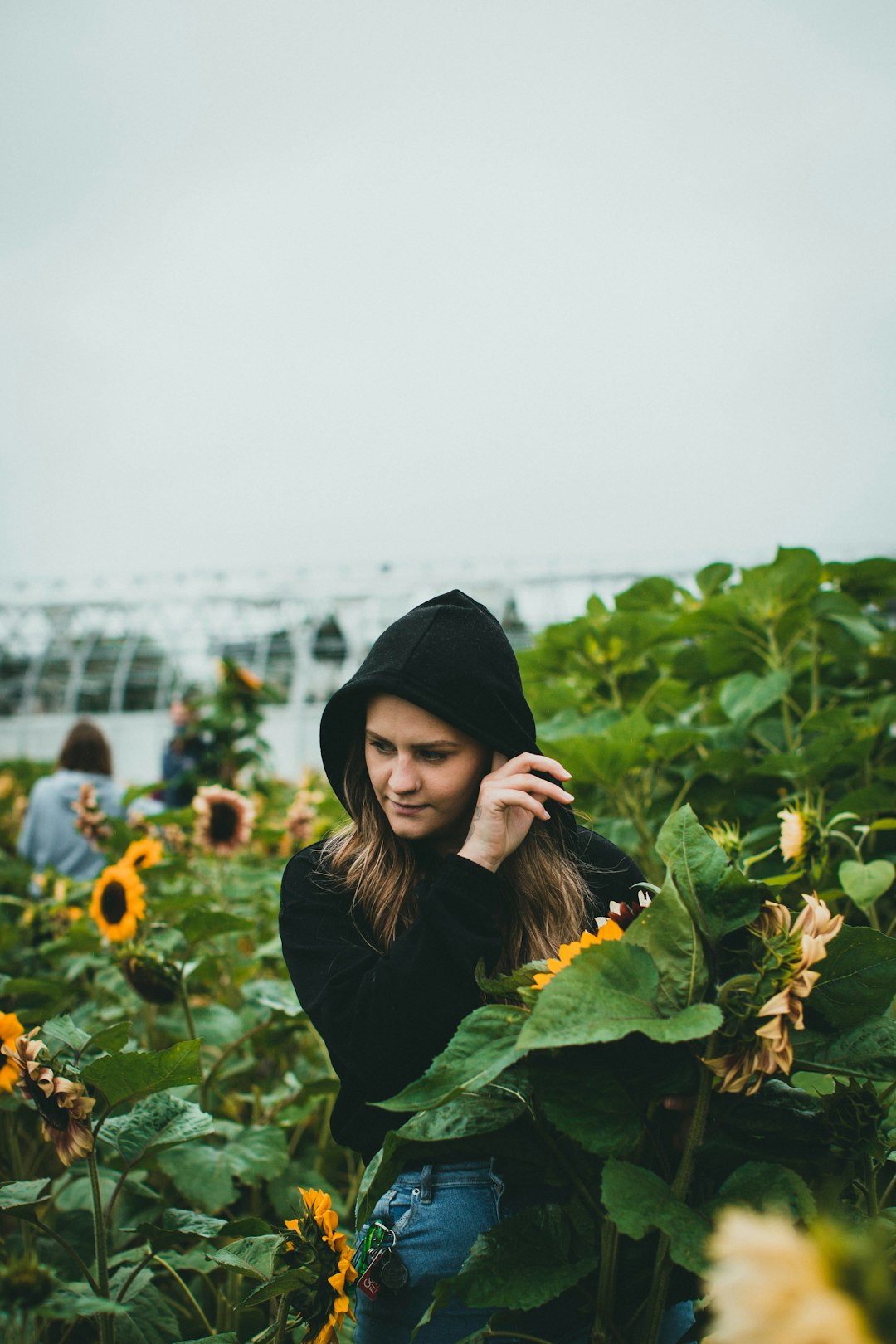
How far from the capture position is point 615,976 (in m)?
0.79

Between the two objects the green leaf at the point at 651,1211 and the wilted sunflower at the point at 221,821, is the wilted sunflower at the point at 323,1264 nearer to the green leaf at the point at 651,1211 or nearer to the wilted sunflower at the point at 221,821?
the green leaf at the point at 651,1211

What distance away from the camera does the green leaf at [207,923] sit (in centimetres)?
200

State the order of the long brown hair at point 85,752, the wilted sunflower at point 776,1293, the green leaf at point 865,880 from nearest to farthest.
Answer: the wilted sunflower at point 776,1293 < the green leaf at point 865,880 < the long brown hair at point 85,752

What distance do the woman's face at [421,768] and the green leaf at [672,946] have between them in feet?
1.76

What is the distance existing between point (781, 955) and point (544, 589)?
1413cm

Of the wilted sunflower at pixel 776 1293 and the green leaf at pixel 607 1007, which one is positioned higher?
the wilted sunflower at pixel 776 1293

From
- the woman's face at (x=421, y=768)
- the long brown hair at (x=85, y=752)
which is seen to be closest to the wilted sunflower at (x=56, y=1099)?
the woman's face at (x=421, y=768)

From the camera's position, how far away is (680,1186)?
802 mm

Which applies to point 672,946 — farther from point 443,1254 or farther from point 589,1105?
point 443,1254

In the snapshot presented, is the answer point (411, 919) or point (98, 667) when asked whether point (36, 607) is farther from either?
point (411, 919)

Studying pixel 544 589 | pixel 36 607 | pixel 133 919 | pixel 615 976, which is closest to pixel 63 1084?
pixel 615 976

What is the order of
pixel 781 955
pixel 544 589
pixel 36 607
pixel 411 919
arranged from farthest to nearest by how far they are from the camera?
pixel 36 607 < pixel 544 589 < pixel 411 919 < pixel 781 955

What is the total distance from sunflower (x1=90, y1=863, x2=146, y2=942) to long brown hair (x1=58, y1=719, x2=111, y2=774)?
106 inches

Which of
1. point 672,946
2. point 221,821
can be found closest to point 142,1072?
point 672,946
